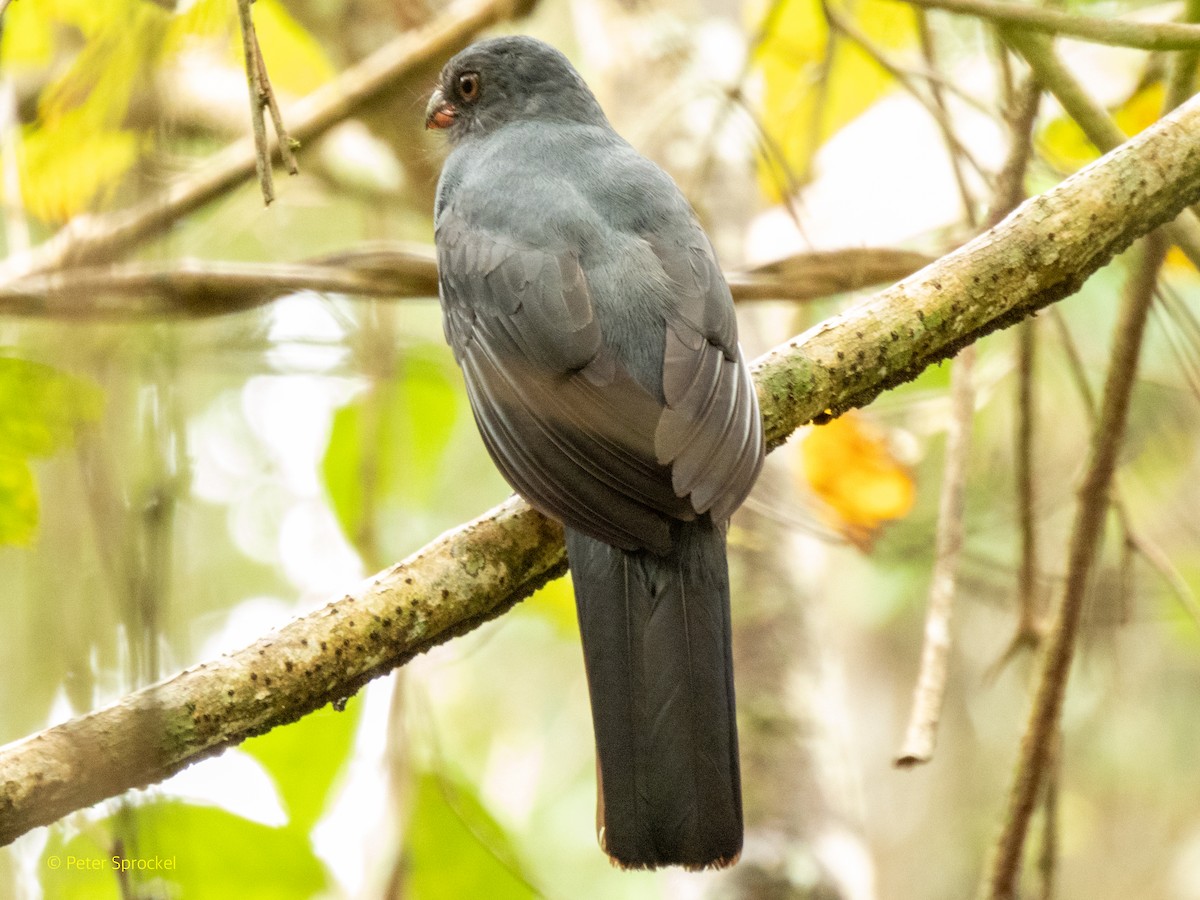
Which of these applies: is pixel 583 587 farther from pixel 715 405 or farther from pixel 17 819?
pixel 17 819

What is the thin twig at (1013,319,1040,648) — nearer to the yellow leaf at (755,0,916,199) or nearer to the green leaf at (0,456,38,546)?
the yellow leaf at (755,0,916,199)

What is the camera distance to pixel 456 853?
293cm

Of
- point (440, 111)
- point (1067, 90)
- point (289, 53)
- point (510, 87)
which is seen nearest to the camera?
point (1067, 90)

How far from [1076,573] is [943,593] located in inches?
12.2

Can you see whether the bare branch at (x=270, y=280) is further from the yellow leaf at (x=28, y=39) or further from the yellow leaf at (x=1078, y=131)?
the yellow leaf at (x=1078, y=131)

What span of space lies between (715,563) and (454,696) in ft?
17.4

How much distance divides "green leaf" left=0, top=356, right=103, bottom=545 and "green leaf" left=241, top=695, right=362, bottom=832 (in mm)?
780

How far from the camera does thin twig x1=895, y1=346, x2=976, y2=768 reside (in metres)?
2.60

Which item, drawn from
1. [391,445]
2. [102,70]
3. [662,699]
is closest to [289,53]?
[391,445]

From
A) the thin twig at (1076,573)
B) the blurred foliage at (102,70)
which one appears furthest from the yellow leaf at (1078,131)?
the blurred foliage at (102,70)

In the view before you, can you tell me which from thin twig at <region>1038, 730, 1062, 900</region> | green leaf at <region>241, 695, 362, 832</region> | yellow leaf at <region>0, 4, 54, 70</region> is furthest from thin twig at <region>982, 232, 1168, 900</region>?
yellow leaf at <region>0, 4, 54, 70</region>

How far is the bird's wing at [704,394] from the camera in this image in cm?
235

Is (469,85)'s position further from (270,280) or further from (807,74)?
(807,74)

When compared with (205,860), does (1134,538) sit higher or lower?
higher
